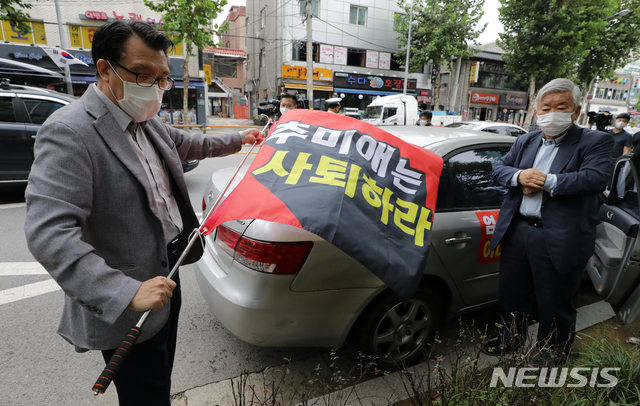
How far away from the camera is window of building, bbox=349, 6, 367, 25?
26492mm

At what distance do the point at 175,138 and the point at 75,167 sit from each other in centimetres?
84

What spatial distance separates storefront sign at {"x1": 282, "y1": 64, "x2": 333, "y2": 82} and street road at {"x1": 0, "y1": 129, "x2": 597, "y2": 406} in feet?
78.5

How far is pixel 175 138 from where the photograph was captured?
6.40 feet

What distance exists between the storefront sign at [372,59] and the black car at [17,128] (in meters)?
24.7

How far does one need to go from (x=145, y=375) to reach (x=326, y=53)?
2709 cm

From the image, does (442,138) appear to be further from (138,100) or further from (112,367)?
(112,367)

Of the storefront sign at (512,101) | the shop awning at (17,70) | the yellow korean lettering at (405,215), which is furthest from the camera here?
the storefront sign at (512,101)

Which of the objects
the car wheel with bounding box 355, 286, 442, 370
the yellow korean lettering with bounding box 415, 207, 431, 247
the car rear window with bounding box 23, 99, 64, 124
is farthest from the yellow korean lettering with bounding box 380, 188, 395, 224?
the car rear window with bounding box 23, 99, 64, 124

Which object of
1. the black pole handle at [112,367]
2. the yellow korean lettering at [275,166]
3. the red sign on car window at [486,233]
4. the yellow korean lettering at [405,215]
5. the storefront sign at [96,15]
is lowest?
the red sign on car window at [486,233]

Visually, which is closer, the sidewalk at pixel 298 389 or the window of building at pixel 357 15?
the sidewalk at pixel 298 389

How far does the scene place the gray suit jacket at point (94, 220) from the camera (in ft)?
3.52

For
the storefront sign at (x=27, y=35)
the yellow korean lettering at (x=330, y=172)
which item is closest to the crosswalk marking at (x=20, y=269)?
the yellow korean lettering at (x=330, y=172)

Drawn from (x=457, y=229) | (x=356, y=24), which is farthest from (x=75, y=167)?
(x=356, y=24)

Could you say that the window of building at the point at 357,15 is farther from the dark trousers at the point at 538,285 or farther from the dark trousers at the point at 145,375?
the dark trousers at the point at 145,375
